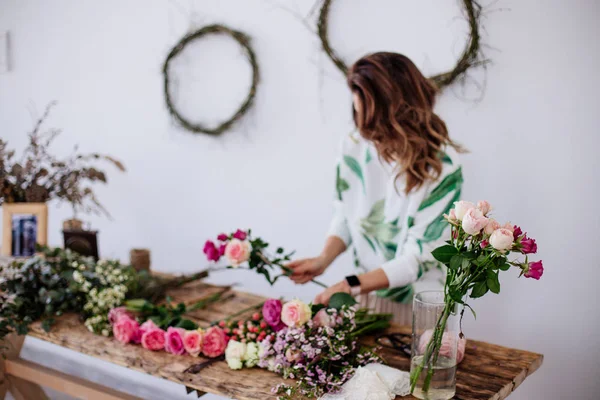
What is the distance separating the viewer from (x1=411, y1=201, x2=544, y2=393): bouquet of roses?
3.86 ft

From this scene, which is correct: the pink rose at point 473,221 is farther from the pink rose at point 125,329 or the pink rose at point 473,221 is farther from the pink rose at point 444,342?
the pink rose at point 125,329

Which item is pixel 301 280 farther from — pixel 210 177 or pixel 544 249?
pixel 210 177

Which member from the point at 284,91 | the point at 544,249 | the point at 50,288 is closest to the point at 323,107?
the point at 284,91

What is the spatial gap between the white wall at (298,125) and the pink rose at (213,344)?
1216 millimetres

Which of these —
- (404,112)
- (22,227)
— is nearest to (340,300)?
(404,112)

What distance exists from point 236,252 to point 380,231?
588mm

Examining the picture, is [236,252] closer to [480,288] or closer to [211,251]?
[211,251]

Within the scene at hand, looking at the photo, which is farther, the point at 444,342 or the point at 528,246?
the point at 444,342

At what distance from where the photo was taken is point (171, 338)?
5.68ft

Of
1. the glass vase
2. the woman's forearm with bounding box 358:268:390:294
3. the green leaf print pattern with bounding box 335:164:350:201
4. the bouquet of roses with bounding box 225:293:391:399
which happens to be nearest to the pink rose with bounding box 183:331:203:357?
the bouquet of roses with bounding box 225:293:391:399

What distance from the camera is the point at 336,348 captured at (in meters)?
1.52

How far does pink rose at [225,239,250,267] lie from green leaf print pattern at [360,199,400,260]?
1.77 feet

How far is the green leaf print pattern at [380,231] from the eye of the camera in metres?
2.05

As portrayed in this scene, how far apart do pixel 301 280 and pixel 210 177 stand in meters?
1.36
